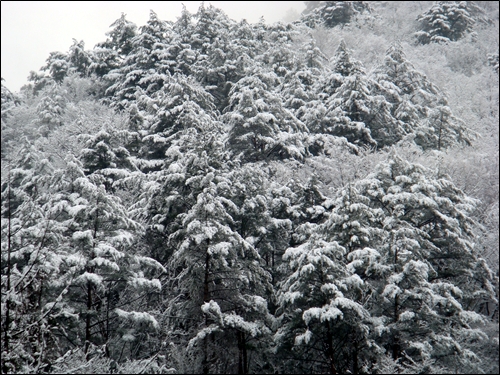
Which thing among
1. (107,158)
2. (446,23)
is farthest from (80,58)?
(446,23)

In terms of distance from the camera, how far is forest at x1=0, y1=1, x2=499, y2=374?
13.0 meters

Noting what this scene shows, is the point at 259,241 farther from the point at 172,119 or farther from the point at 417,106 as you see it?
the point at 417,106

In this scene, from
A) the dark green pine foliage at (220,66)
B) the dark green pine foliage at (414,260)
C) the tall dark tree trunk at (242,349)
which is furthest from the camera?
the dark green pine foliage at (220,66)

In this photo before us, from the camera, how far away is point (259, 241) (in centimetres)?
1791

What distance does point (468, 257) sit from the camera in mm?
16141

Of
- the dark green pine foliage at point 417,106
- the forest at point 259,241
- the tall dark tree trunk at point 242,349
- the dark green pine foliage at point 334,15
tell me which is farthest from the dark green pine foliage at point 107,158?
the dark green pine foliage at point 334,15

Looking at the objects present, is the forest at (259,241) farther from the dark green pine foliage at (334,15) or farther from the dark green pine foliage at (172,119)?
the dark green pine foliage at (334,15)

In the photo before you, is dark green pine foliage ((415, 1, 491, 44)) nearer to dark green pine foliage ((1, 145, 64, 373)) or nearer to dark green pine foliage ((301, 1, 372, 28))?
dark green pine foliage ((301, 1, 372, 28))

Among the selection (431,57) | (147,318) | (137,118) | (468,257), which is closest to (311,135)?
(137,118)

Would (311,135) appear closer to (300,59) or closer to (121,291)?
(300,59)

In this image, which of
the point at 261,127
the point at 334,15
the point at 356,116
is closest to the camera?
the point at 261,127

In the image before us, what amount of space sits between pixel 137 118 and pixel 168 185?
25.6 ft

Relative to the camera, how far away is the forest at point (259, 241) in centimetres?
1302

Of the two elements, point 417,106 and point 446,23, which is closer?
point 417,106
